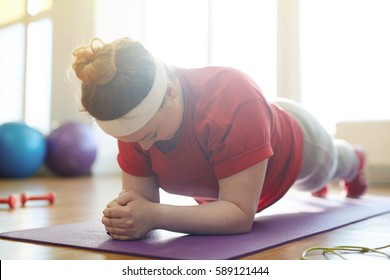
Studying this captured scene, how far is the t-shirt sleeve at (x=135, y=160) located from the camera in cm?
113

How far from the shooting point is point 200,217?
1.01m

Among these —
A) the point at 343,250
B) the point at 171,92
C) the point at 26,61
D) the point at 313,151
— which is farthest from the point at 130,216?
the point at 26,61

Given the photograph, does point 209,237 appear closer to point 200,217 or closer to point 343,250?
point 200,217

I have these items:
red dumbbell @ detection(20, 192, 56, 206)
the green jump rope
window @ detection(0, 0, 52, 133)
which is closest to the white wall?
red dumbbell @ detection(20, 192, 56, 206)

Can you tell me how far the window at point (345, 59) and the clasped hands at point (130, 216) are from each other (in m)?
2.28

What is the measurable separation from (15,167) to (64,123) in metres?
0.47

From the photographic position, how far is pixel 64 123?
11.7ft

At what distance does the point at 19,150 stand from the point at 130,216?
2.48 metres

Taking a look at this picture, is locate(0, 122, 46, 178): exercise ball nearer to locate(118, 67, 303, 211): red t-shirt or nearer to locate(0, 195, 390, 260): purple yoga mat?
locate(0, 195, 390, 260): purple yoga mat

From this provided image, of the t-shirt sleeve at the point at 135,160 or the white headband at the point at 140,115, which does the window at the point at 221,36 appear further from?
the white headband at the point at 140,115

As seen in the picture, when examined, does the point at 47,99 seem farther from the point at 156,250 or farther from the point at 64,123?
the point at 156,250

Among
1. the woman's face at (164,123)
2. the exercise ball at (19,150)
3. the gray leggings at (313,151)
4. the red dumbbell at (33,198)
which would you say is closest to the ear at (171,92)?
the woman's face at (164,123)

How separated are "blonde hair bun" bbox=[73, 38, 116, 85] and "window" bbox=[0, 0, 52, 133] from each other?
3142 mm

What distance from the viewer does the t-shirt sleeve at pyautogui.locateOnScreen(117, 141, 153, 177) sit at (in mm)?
1126
